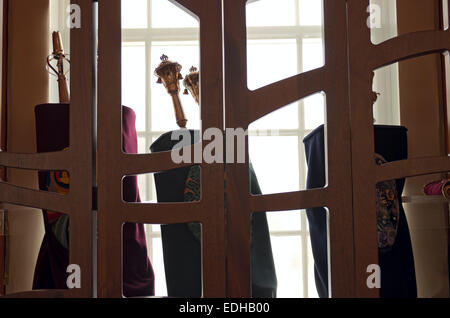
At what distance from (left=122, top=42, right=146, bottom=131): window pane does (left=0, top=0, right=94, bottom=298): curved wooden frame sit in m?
0.73

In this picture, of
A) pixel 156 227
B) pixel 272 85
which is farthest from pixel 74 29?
pixel 156 227

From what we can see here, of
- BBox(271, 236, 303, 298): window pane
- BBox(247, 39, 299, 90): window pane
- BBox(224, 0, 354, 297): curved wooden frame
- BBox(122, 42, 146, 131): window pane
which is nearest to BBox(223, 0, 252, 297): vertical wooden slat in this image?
BBox(224, 0, 354, 297): curved wooden frame

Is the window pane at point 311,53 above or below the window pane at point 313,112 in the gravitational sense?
above

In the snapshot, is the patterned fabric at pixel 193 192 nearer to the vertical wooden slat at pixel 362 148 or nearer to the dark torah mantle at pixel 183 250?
the dark torah mantle at pixel 183 250

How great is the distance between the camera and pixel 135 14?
1592 mm

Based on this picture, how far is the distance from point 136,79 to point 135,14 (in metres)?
0.24

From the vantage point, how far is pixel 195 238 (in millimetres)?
987

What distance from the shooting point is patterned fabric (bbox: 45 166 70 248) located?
93cm

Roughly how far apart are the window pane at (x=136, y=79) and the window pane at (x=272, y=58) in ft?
1.20

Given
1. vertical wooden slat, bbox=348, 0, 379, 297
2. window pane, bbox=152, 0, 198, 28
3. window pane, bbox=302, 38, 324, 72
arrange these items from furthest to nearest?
window pane, bbox=152, 0, 198, 28, window pane, bbox=302, 38, 324, 72, vertical wooden slat, bbox=348, 0, 379, 297

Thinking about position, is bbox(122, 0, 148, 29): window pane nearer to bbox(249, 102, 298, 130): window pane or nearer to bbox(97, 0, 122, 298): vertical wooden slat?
bbox(249, 102, 298, 130): window pane

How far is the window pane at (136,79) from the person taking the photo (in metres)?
1.55

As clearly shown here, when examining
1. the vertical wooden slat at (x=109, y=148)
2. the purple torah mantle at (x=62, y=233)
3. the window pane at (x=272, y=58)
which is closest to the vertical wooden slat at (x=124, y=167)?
the vertical wooden slat at (x=109, y=148)

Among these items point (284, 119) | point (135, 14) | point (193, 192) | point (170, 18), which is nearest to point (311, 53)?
point (284, 119)
